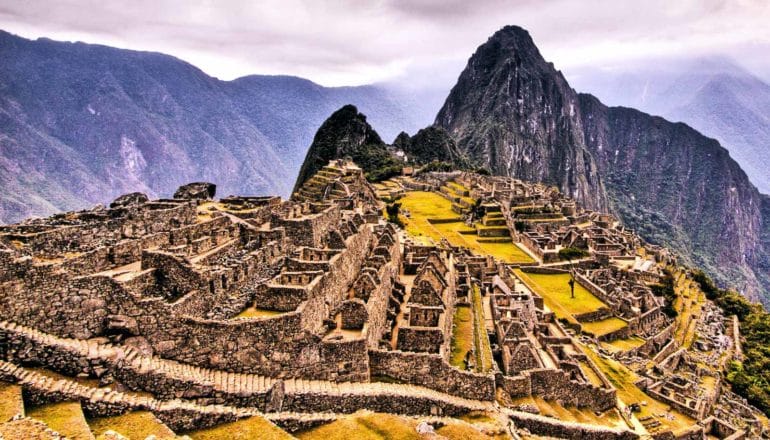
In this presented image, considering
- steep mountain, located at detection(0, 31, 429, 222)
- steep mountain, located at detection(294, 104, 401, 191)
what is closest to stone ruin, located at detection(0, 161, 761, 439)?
steep mountain, located at detection(0, 31, 429, 222)

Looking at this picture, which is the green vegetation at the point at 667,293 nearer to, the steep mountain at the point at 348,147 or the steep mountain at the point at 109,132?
the steep mountain at the point at 348,147

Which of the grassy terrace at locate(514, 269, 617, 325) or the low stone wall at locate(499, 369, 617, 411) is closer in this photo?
the low stone wall at locate(499, 369, 617, 411)

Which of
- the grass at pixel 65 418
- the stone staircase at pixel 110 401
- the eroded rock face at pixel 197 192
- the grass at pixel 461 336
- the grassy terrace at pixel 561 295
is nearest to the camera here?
the grass at pixel 65 418

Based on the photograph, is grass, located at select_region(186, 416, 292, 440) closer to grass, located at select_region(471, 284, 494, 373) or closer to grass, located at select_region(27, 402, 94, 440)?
grass, located at select_region(27, 402, 94, 440)

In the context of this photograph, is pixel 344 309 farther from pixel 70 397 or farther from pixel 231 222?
pixel 70 397

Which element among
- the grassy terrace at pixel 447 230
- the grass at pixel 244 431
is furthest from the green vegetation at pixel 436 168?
the grass at pixel 244 431

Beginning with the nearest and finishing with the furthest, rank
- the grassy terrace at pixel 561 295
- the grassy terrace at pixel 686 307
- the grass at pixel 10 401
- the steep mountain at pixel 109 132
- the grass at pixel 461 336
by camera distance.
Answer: the grass at pixel 10 401, the grass at pixel 461 336, the grassy terrace at pixel 561 295, the grassy terrace at pixel 686 307, the steep mountain at pixel 109 132
